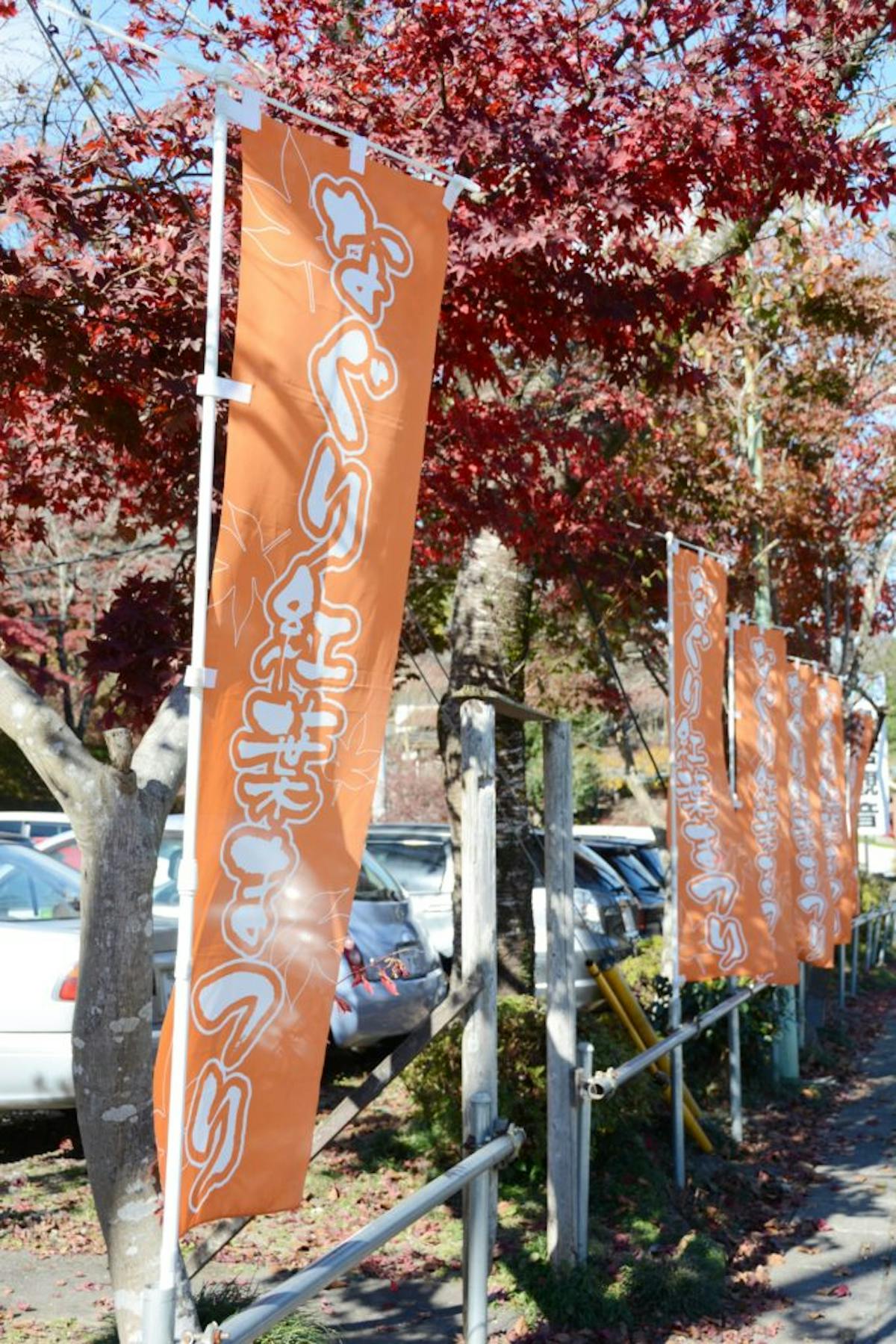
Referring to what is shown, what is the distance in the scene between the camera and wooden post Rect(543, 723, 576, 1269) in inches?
240

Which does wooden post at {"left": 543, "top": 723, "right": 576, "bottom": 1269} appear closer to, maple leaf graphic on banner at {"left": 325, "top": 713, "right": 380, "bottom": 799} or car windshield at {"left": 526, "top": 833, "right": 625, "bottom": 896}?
maple leaf graphic on banner at {"left": 325, "top": 713, "right": 380, "bottom": 799}

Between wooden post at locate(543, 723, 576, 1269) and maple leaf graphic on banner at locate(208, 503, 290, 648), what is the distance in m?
3.00

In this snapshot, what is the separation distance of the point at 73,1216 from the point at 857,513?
1206cm

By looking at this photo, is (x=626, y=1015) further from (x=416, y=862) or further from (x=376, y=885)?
(x=416, y=862)

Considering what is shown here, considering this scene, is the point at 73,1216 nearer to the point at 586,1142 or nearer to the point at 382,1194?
the point at 382,1194

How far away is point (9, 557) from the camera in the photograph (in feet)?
66.5

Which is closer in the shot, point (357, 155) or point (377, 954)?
point (357, 155)

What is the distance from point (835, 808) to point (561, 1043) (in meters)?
8.34

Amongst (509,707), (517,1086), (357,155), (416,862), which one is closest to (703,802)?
(517,1086)

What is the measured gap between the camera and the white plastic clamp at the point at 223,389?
3.39 metres

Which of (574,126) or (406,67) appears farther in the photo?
(406,67)

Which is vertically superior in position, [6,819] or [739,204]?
[739,204]

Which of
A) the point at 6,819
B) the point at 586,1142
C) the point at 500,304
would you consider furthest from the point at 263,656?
the point at 6,819

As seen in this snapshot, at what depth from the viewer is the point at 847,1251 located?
24.5ft
